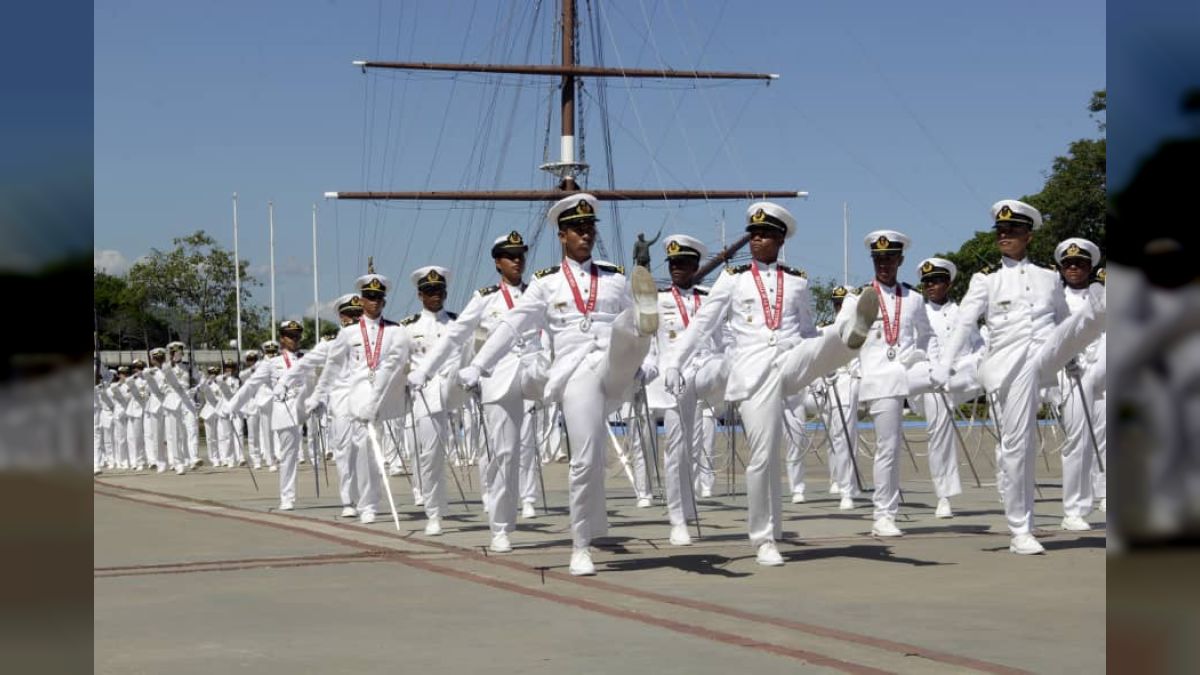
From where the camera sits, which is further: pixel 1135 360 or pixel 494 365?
pixel 494 365

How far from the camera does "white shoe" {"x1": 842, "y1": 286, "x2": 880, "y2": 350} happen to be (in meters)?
8.48

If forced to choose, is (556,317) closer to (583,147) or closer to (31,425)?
(31,425)

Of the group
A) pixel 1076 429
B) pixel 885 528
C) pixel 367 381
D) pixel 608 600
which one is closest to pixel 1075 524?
pixel 1076 429

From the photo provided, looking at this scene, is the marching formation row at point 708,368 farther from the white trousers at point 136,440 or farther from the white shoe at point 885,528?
the white trousers at point 136,440

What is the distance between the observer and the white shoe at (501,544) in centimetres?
1128

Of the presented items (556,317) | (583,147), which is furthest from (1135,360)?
(583,147)

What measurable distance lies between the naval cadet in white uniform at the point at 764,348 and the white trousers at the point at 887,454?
201cm

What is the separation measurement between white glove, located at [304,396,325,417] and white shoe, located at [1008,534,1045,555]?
28.7ft

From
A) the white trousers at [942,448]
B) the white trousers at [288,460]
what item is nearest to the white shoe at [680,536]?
the white trousers at [942,448]

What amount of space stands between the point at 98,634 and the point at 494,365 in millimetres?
3921

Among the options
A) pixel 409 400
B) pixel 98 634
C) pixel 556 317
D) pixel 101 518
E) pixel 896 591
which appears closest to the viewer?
pixel 98 634

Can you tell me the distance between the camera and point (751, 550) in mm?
10992

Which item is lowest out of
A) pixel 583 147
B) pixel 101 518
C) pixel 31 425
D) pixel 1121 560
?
pixel 101 518

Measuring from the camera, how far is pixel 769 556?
32.3 feet
